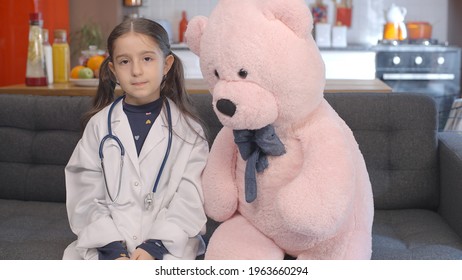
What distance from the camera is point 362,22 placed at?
5.02m

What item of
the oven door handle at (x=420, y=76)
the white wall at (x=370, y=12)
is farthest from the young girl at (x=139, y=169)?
the white wall at (x=370, y=12)

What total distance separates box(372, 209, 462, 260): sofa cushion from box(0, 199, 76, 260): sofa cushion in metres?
0.80

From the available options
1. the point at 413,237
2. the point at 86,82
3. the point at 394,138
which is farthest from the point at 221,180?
the point at 86,82

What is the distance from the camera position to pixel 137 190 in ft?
5.18

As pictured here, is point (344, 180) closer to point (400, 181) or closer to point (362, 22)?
point (400, 181)

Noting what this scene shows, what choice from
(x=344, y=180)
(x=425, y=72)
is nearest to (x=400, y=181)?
(x=344, y=180)

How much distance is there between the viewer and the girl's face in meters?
1.58

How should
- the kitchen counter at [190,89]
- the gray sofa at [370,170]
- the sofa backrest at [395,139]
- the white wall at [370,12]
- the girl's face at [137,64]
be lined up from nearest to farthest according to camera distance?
the girl's face at [137,64], the gray sofa at [370,170], the sofa backrest at [395,139], the kitchen counter at [190,89], the white wall at [370,12]

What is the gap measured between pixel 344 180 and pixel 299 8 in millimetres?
328

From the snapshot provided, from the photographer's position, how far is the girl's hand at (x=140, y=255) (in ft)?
4.89

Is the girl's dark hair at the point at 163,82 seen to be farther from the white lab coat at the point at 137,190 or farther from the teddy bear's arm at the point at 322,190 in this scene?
the teddy bear's arm at the point at 322,190

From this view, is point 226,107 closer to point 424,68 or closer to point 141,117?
point 141,117

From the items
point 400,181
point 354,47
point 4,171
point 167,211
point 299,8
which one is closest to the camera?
point 299,8

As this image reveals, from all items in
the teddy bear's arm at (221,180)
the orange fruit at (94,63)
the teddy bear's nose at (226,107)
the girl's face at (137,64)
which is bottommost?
the teddy bear's arm at (221,180)
